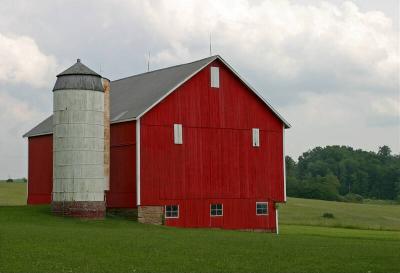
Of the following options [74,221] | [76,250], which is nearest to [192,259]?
[76,250]

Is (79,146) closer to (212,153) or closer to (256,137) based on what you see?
(212,153)

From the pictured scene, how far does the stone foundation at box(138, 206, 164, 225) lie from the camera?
40031 millimetres

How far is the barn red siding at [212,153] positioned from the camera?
1610 inches

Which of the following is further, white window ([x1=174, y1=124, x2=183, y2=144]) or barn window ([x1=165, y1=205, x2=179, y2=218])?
white window ([x1=174, y1=124, x2=183, y2=144])

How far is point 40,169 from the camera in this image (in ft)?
163

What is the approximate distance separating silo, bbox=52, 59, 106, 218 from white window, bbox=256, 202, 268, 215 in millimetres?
9728

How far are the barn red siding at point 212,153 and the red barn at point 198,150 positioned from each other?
0.18 feet

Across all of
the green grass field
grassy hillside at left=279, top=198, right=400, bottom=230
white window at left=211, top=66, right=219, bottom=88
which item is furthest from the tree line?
the green grass field

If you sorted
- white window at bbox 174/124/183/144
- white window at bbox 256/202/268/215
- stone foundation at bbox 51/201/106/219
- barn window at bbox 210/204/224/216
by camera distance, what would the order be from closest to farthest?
1. stone foundation at bbox 51/201/106/219
2. white window at bbox 174/124/183/144
3. barn window at bbox 210/204/224/216
4. white window at bbox 256/202/268/215

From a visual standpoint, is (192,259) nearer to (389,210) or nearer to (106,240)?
(106,240)

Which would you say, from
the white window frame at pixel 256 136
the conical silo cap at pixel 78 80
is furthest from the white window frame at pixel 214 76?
the conical silo cap at pixel 78 80

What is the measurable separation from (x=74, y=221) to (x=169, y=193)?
5750 mm

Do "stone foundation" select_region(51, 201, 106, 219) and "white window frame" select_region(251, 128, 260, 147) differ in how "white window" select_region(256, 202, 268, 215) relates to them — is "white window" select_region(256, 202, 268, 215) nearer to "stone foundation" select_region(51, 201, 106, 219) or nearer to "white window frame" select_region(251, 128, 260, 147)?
"white window frame" select_region(251, 128, 260, 147)

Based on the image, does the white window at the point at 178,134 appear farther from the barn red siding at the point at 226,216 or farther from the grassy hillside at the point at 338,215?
the grassy hillside at the point at 338,215
